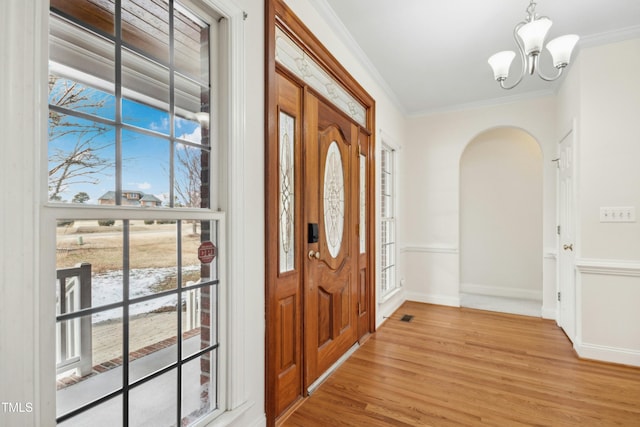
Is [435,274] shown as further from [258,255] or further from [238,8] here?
[238,8]

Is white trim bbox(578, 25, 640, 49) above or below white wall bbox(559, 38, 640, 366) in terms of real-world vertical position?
above

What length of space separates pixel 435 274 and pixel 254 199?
3.57 m

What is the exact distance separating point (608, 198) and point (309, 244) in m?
2.66

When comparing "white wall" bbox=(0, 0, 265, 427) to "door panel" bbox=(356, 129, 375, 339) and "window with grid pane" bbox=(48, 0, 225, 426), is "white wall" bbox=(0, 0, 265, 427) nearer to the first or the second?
"window with grid pane" bbox=(48, 0, 225, 426)

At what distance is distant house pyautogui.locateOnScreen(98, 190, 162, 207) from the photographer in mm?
1045

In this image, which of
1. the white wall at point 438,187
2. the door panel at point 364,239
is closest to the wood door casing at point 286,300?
the door panel at point 364,239

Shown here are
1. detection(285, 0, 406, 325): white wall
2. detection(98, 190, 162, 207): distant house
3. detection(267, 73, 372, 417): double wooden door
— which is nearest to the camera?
detection(98, 190, 162, 207): distant house

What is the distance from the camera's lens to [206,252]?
4.58 ft

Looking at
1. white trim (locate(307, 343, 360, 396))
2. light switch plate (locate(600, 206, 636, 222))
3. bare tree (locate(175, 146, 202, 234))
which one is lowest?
white trim (locate(307, 343, 360, 396))

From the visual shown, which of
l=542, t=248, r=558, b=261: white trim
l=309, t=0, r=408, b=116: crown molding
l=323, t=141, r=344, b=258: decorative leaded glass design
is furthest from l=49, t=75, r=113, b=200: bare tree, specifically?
l=542, t=248, r=558, b=261: white trim

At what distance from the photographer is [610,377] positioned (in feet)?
7.81

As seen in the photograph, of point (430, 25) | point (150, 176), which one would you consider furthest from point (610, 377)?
point (150, 176)

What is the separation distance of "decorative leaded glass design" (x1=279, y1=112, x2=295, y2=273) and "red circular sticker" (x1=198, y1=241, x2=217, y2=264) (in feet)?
1.79

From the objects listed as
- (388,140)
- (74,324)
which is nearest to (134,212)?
(74,324)
